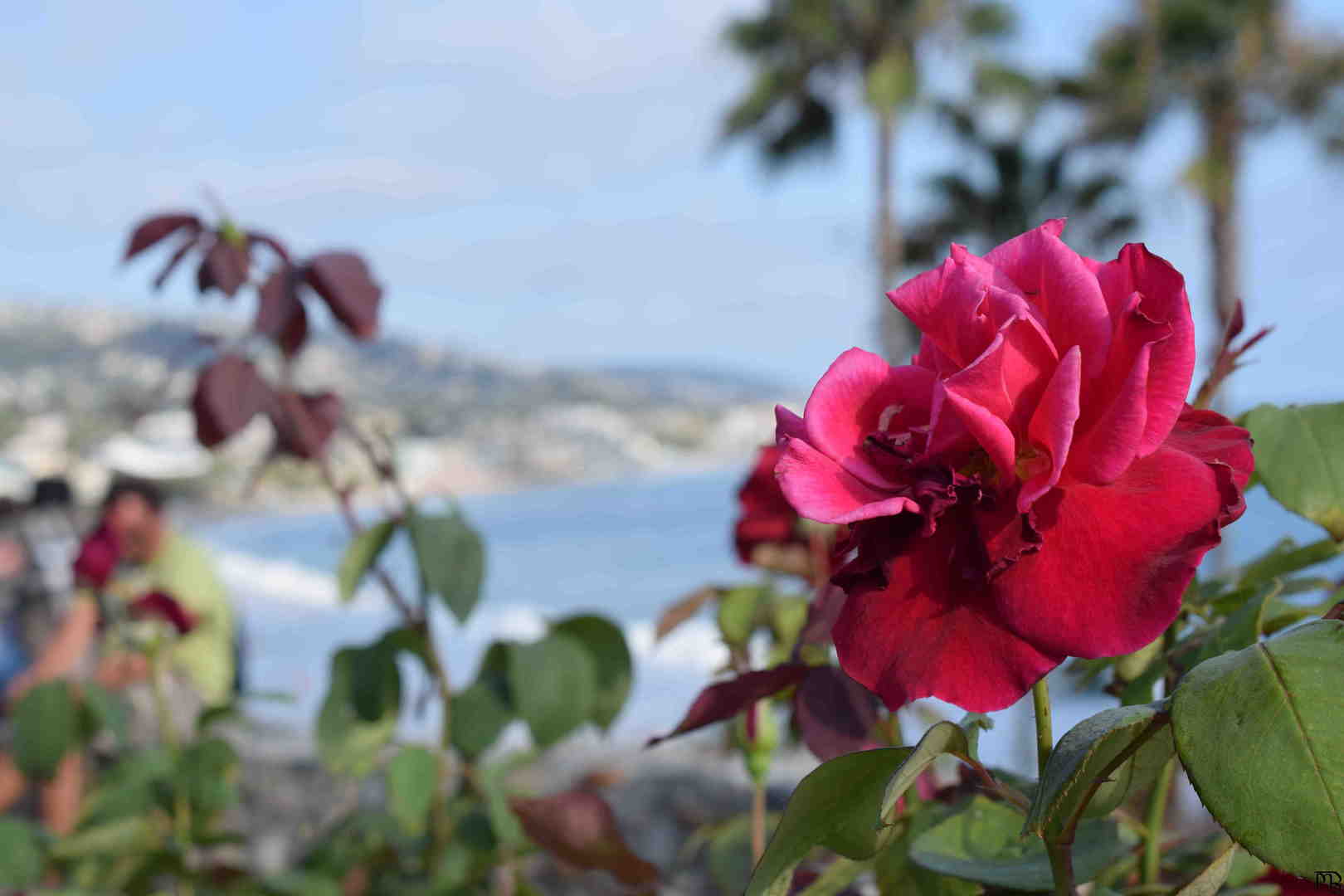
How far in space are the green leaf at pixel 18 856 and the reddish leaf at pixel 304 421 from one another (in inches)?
20.9

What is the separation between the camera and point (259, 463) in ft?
3.74

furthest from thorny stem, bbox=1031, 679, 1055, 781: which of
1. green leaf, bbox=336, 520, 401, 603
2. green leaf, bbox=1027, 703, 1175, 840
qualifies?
green leaf, bbox=336, 520, 401, 603

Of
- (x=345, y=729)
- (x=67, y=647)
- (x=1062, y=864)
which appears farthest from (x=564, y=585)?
(x=1062, y=864)

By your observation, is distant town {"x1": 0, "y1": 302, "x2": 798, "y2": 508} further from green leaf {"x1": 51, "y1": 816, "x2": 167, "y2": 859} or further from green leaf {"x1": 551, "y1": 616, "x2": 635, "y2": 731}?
green leaf {"x1": 551, "y1": 616, "x2": 635, "y2": 731}

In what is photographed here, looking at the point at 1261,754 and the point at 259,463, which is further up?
the point at 1261,754

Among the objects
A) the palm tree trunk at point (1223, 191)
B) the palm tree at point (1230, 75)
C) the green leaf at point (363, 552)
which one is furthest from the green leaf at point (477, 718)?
the palm tree at point (1230, 75)

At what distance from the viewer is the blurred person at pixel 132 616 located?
55.0 inches

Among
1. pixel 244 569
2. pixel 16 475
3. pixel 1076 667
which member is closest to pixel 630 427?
pixel 244 569

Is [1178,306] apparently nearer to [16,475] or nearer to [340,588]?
[340,588]

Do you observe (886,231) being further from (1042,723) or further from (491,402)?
(491,402)

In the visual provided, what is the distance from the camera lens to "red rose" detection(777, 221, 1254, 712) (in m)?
0.36

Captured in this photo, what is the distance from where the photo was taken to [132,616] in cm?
135

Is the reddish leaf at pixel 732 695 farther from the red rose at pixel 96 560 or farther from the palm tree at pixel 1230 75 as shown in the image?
the palm tree at pixel 1230 75

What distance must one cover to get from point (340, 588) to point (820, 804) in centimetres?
71
